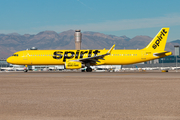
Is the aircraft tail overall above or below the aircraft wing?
above

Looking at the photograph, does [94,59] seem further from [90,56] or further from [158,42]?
[158,42]

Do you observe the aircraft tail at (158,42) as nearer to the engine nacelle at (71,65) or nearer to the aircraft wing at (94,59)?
the aircraft wing at (94,59)

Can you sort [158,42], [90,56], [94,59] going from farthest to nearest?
[158,42], [90,56], [94,59]

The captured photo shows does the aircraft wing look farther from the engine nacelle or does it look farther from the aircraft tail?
the aircraft tail

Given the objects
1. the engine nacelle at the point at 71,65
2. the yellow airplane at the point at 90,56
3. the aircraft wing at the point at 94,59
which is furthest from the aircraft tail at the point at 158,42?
the engine nacelle at the point at 71,65

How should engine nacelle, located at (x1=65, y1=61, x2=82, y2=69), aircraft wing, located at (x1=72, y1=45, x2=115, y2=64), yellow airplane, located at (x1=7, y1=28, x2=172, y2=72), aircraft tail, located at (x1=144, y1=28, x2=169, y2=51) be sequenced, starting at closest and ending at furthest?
engine nacelle, located at (x1=65, y1=61, x2=82, y2=69), aircraft wing, located at (x1=72, y1=45, x2=115, y2=64), yellow airplane, located at (x1=7, y1=28, x2=172, y2=72), aircraft tail, located at (x1=144, y1=28, x2=169, y2=51)

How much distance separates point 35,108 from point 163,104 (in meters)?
5.98

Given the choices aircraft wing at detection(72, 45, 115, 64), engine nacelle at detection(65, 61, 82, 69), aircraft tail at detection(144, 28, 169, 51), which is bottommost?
engine nacelle at detection(65, 61, 82, 69)

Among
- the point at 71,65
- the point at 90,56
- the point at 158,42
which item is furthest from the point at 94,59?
the point at 158,42

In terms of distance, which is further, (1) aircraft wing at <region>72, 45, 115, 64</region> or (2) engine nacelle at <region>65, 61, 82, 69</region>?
(1) aircraft wing at <region>72, 45, 115, 64</region>

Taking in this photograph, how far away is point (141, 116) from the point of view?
32.6ft

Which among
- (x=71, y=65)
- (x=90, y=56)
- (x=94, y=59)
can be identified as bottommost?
(x=71, y=65)

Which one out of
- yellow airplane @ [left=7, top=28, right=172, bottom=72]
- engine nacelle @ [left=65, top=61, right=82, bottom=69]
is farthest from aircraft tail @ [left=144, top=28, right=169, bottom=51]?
engine nacelle @ [left=65, top=61, right=82, bottom=69]

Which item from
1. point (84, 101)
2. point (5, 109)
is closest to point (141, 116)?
point (84, 101)
